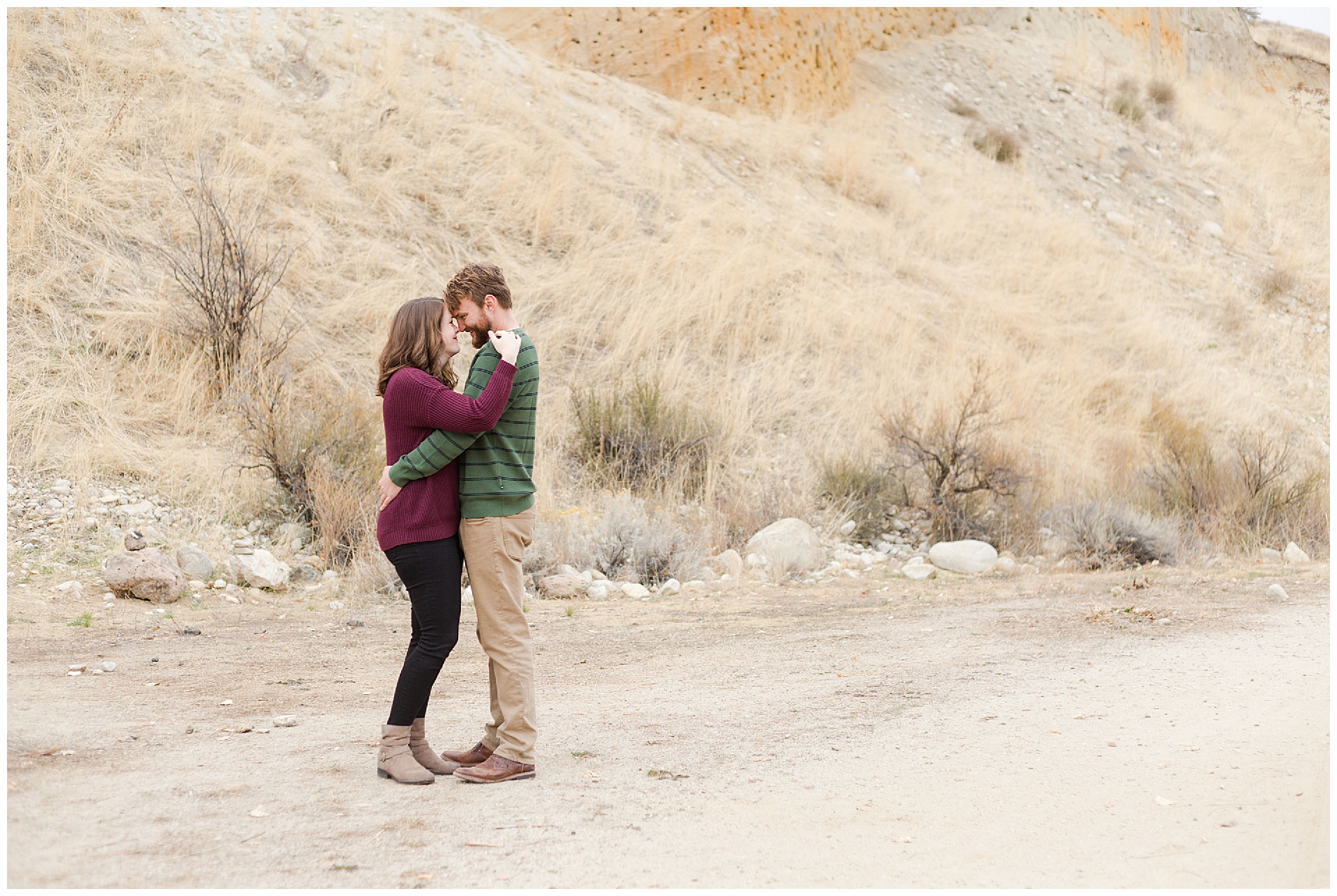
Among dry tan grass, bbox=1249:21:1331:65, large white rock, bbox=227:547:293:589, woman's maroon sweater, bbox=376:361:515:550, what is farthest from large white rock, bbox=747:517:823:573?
dry tan grass, bbox=1249:21:1331:65

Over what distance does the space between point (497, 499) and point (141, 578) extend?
4.46 m

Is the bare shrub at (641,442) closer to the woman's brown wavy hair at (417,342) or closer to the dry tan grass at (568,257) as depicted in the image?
the dry tan grass at (568,257)

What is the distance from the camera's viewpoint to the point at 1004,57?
24.6 m

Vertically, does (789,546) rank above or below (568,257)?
below

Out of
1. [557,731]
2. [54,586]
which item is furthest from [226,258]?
[557,731]

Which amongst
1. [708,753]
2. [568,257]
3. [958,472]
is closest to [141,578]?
[708,753]

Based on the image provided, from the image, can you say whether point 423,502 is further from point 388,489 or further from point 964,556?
point 964,556

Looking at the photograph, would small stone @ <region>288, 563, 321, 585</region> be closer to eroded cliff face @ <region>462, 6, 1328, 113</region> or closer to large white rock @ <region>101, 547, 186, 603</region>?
large white rock @ <region>101, 547, 186, 603</region>

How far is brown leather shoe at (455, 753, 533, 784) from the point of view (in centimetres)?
367

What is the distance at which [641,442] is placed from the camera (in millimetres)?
10594

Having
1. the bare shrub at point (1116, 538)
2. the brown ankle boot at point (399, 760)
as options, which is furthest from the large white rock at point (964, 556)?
the brown ankle boot at point (399, 760)

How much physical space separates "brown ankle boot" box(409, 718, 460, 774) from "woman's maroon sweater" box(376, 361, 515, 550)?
2.32ft

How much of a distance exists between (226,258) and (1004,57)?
2019cm

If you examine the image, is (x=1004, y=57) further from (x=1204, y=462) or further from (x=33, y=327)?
(x=33, y=327)
